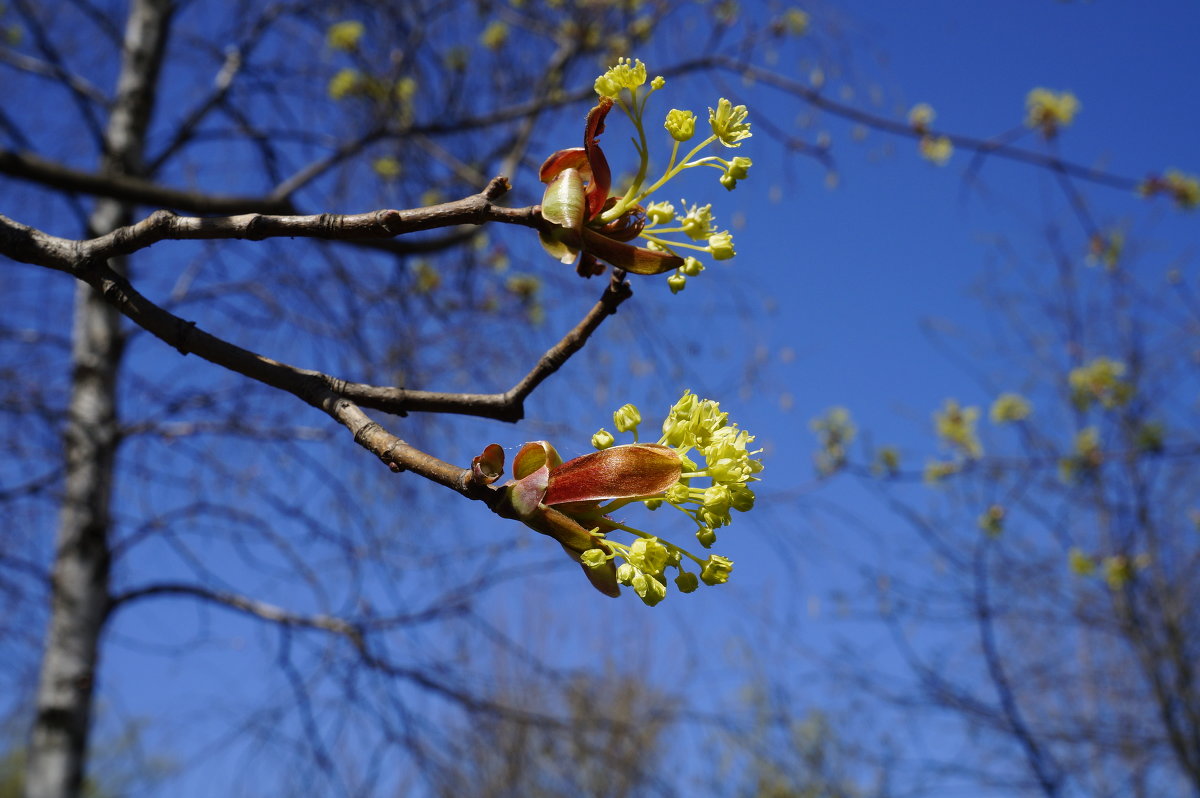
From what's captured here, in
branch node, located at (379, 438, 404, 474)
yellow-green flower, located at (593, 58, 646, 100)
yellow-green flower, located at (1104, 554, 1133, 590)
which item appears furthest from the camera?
yellow-green flower, located at (1104, 554, 1133, 590)

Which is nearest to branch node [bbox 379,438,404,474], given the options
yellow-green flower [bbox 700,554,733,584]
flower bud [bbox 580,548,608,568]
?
flower bud [bbox 580,548,608,568]

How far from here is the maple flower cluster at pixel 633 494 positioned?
0.91 m

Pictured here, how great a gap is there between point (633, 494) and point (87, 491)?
3165 millimetres

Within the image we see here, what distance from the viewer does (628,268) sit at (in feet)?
3.35

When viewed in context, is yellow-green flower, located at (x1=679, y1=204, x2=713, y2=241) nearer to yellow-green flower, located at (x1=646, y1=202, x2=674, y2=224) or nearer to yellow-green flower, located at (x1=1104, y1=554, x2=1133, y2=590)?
yellow-green flower, located at (x1=646, y1=202, x2=674, y2=224)

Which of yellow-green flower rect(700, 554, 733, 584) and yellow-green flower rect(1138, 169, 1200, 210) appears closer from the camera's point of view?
yellow-green flower rect(700, 554, 733, 584)

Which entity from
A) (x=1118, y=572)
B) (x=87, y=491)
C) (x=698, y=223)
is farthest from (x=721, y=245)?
(x=1118, y=572)

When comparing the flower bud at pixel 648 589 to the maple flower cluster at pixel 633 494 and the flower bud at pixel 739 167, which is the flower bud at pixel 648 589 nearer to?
the maple flower cluster at pixel 633 494

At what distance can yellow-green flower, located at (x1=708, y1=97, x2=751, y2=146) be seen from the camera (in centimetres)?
107

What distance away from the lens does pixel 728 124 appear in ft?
3.55

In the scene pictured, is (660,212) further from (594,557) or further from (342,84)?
(342,84)

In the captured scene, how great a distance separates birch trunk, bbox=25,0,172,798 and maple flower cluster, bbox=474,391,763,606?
2.83 meters

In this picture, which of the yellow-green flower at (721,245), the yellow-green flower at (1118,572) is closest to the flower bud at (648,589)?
the yellow-green flower at (721,245)

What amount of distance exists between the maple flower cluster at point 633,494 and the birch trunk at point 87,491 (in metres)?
2.83
